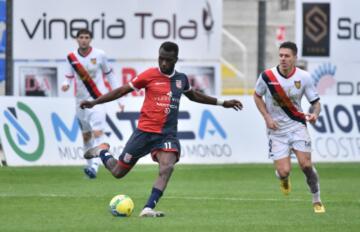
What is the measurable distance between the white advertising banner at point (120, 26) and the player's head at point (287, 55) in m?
12.1

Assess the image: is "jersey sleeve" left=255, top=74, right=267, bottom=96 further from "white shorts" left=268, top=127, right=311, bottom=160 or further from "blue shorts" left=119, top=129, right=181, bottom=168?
"blue shorts" left=119, top=129, right=181, bottom=168

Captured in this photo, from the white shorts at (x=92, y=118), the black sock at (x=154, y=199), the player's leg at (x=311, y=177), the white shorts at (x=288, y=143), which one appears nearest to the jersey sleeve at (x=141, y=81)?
the black sock at (x=154, y=199)

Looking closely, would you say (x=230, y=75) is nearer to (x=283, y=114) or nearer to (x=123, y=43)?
(x=123, y=43)

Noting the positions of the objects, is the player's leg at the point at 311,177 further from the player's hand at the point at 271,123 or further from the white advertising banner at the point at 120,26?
the white advertising banner at the point at 120,26

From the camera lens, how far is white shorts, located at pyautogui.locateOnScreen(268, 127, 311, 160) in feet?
48.8

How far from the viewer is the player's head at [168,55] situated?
13.7 m

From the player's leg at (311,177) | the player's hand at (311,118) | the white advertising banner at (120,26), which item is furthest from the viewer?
the white advertising banner at (120,26)

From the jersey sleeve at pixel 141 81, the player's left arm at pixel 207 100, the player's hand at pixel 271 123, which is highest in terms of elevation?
the jersey sleeve at pixel 141 81

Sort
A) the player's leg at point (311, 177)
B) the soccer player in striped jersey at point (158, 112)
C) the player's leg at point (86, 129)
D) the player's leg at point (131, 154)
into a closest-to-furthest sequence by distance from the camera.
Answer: the soccer player in striped jersey at point (158, 112), the player's leg at point (131, 154), the player's leg at point (311, 177), the player's leg at point (86, 129)

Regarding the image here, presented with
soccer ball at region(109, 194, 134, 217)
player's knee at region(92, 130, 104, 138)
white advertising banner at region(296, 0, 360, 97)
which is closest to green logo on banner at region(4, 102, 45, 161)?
player's knee at region(92, 130, 104, 138)

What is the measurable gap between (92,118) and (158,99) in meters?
6.51

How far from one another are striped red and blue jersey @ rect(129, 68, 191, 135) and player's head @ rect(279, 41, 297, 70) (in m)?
1.54

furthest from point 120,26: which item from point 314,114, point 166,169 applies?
point 166,169

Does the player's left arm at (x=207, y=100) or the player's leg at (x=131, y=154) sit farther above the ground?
the player's left arm at (x=207, y=100)
